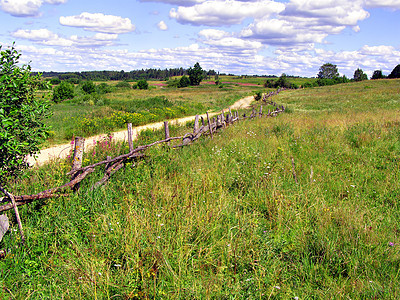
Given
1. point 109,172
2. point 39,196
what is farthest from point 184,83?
point 39,196

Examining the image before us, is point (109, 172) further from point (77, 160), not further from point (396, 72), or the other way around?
point (396, 72)

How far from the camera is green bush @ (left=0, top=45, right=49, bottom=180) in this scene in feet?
10.6

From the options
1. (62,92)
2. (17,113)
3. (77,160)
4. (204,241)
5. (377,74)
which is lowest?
(204,241)

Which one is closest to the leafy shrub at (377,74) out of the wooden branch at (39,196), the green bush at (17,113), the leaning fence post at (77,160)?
the leaning fence post at (77,160)

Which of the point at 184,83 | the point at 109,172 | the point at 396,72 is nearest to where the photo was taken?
the point at 109,172

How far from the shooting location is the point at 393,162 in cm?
730

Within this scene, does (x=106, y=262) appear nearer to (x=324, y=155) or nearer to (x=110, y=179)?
(x=110, y=179)

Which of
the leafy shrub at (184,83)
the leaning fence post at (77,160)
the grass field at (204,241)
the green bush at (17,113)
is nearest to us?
the grass field at (204,241)

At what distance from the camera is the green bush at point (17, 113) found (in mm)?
3234

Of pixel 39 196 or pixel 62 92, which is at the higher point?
pixel 62 92

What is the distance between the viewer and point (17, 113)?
3.51 metres

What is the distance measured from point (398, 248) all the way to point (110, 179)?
5031 millimetres

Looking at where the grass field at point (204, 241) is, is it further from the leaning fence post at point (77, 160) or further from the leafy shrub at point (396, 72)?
the leafy shrub at point (396, 72)

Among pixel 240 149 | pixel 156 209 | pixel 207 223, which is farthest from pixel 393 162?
pixel 156 209
